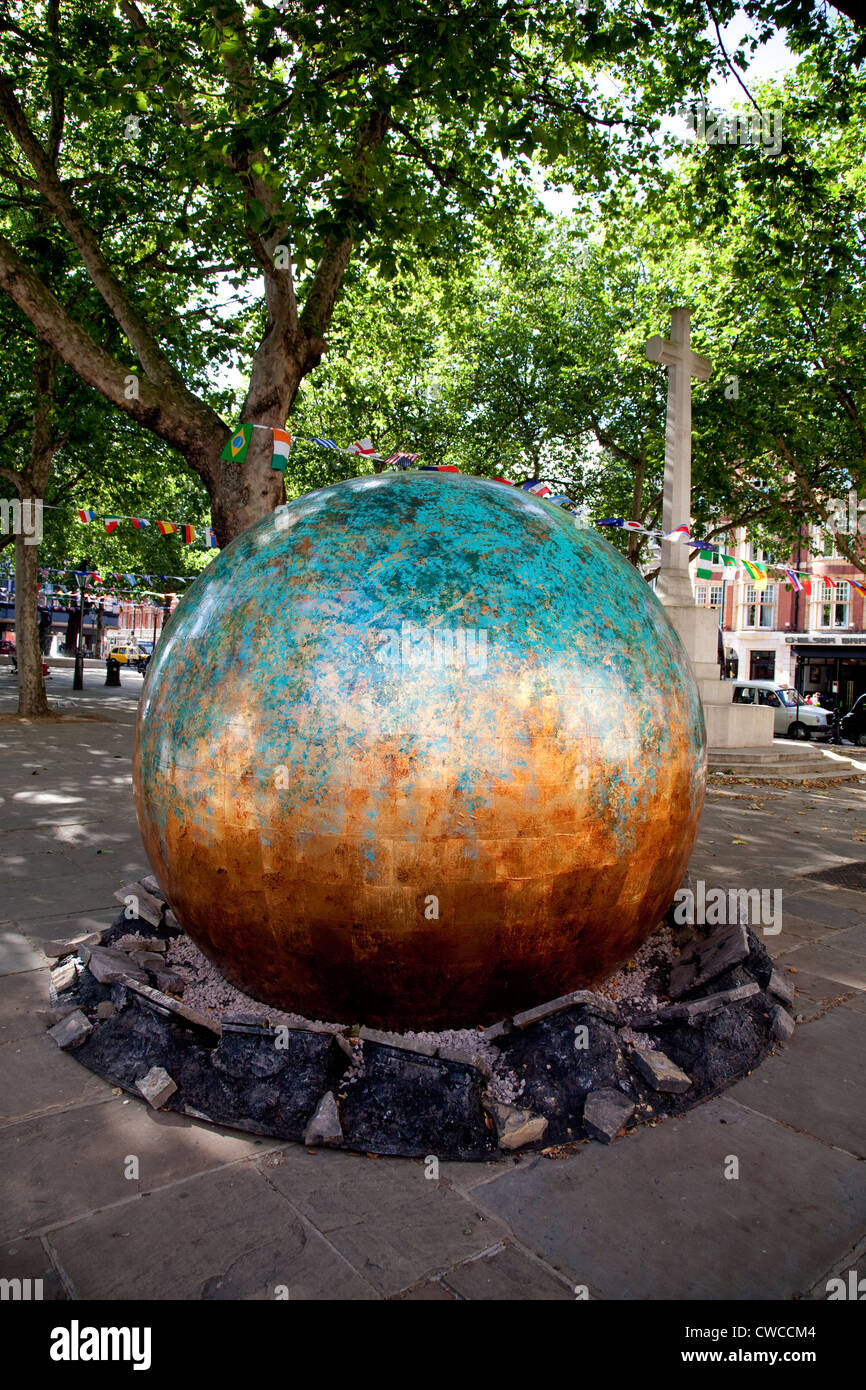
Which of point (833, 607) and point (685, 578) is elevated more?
point (833, 607)

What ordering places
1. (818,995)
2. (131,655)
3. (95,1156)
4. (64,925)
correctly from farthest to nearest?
(131,655) → (64,925) → (818,995) → (95,1156)

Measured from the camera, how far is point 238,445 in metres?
7.99

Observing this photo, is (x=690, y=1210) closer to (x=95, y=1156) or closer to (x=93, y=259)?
(x=95, y=1156)

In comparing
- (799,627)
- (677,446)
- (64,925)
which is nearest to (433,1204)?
(64,925)

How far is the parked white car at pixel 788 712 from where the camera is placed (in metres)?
24.5

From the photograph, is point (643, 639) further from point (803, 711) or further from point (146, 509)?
point (146, 509)

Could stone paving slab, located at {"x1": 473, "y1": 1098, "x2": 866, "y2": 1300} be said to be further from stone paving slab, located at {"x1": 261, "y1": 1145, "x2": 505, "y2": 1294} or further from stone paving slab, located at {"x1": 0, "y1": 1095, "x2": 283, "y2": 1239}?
stone paving slab, located at {"x1": 0, "y1": 1095, "x2": 283, "y2": 1239}

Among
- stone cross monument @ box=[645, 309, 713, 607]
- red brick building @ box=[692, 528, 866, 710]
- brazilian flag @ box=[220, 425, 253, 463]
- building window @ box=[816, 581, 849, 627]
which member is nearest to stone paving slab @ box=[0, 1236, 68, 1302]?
brazilian flag @ box=[220, 425, 253, 463]

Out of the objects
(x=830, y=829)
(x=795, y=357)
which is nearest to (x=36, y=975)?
(x=830, y=829)

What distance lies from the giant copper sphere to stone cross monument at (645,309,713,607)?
42.4 ft

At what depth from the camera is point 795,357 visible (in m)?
19.2

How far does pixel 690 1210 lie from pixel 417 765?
5.53 ft

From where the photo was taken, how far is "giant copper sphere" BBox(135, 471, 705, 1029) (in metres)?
2.87

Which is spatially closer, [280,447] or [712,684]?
[280,447]
